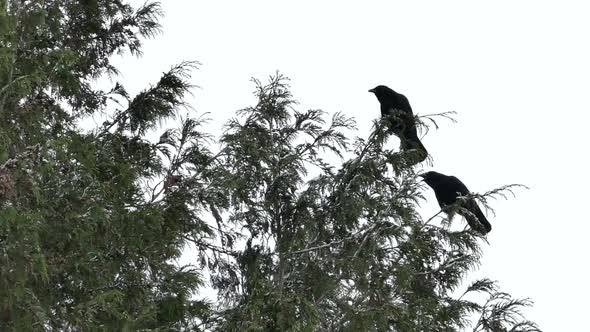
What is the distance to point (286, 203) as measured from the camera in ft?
33.6

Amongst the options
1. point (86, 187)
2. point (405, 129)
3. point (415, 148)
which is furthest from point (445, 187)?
point (86, 187)

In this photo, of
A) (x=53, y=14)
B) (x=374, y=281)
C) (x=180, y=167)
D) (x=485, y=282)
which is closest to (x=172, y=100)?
(x=180, y=167)

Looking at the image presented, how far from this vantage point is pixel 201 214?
9.98m

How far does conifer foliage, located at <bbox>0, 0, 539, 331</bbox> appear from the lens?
7750 millimetres

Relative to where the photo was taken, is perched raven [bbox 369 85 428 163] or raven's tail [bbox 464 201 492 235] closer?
raven's tail [bbox 464 201 492 235]

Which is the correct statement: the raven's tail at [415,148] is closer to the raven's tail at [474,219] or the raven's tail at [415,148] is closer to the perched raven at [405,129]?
the perched raven at [405,129]

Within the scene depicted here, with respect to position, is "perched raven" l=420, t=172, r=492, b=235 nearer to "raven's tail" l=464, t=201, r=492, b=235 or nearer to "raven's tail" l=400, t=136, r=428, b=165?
"raven's tail" l=400, t=136, r=428, b=165

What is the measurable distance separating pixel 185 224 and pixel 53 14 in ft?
9.77

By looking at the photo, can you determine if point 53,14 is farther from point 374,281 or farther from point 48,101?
point 374,281

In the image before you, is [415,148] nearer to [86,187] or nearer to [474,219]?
[474,219]

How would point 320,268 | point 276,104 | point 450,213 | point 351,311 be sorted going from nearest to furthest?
point 351,311 < point 450,213 < point 320,268 < point 276,104

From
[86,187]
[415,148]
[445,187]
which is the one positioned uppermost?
[445,187]

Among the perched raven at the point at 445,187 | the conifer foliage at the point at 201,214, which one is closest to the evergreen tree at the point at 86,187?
the conifer foliage at the point at 201,214

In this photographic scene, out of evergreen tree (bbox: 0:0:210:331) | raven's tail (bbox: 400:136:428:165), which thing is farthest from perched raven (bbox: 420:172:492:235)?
evergreen tree (bbox: 0:0:210:331)
